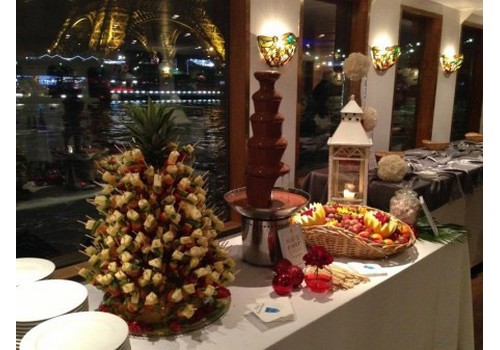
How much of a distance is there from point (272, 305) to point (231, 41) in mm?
2348

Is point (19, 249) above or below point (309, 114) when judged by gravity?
below

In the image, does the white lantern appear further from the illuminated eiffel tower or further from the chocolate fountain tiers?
the illuminated eiffel tower

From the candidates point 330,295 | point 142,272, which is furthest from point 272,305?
point 142,272

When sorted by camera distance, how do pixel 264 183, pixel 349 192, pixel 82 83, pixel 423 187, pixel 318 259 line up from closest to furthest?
1. pixel 318 259
2. pixel 264 183
3. pixel 349 192
4. pixel 82 83
5. pixel 423 187

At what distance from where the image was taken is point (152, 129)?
3.77ft

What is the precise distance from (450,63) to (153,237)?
211 inches

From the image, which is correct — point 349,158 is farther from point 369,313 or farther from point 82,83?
point 82,83

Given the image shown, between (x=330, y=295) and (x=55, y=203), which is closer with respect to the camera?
(x=330, y=295)

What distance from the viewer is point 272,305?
4.17 ft

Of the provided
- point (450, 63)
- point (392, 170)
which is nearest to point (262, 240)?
point (392, 170)

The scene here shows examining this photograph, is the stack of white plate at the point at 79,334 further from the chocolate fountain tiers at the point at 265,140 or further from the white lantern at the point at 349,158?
the white lantern at the point at 349,158

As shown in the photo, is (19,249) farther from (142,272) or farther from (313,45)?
(313,45)

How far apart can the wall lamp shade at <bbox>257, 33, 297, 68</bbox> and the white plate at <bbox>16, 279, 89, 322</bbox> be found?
2455 millimetres
